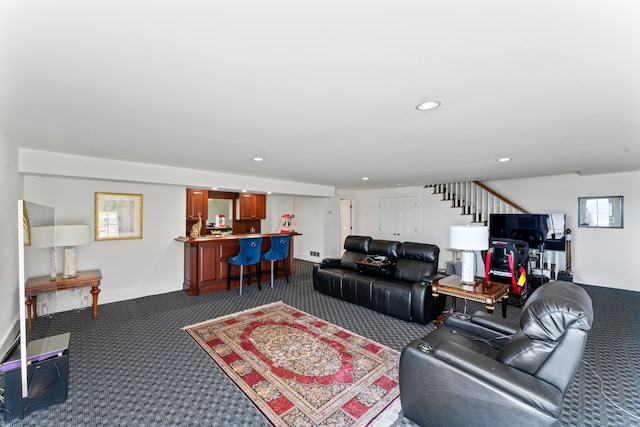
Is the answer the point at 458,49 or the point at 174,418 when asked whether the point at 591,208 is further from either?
the point at 174,418

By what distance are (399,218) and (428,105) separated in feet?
20.5

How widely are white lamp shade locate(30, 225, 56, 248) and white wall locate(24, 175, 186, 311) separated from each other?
1203 mm

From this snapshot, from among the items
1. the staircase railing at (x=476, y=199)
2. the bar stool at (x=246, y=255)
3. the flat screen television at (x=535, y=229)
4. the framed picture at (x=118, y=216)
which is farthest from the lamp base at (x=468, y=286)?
the framed picture at (x=118, y=216)

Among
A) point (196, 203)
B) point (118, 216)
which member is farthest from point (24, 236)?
point (196, 203)

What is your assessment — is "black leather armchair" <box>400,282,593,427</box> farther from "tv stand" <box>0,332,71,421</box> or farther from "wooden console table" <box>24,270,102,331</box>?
"wooden console table" <box>24,270,102,331</box>

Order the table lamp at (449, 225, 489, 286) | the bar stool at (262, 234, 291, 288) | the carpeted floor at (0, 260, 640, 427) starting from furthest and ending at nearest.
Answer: the bar stool at (262, 234, 291, 288) < the table lamp at (449, 225, 489, 286) < the carpeted floor at (0, 260, 640, 427)

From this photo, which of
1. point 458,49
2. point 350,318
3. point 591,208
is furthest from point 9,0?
point 591,208

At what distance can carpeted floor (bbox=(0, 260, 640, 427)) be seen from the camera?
197 centimetres

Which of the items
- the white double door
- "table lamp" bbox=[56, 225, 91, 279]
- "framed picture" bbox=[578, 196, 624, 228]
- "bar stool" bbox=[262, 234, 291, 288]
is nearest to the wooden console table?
"table lamp" bbox=[56, 225, 91, 279]

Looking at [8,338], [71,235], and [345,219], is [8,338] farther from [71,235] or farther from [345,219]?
[345,219]

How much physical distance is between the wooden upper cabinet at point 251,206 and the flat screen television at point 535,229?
5962 mm

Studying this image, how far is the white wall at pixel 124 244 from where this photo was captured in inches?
158

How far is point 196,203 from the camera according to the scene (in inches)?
269

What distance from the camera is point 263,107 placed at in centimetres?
210
